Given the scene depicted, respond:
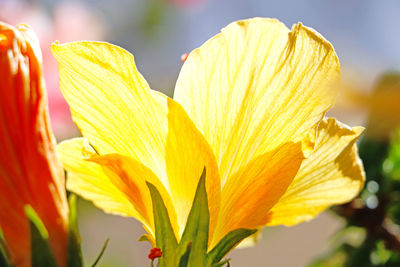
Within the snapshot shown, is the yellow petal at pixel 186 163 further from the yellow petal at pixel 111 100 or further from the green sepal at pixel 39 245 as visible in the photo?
the green sepal at pixel 39 245

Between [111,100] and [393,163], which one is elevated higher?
[111,100]

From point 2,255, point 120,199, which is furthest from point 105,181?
point 2,255

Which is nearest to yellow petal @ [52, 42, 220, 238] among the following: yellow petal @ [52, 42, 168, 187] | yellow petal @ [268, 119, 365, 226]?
yellow petal @ [52, 42, 168, 187]

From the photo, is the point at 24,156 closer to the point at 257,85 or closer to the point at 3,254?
the point at 3,254

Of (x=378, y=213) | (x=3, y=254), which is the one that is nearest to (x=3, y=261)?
(x=3, y=254)

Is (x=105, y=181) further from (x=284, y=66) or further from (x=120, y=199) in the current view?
(x=284, y=66)

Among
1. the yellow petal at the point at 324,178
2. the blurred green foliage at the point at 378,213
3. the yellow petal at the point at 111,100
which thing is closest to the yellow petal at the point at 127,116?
the yellow petal at the point at 111,100
